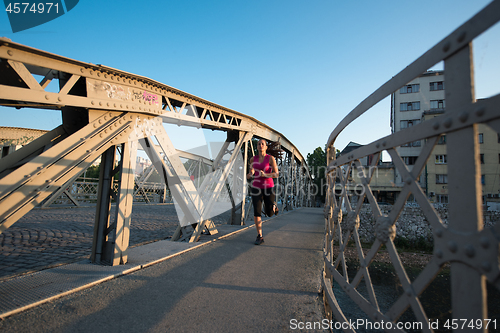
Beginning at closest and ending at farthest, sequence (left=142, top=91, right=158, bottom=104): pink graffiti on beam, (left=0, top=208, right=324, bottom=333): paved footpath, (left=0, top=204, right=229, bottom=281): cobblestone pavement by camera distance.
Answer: (left=0, top=208, right=324, bottom=333): paved footpath
(left=0, top=204, right=229, bottom=281): cobblestone pavement
(left=142, top=91, right=158, bottom=104): pink graffiti on beam

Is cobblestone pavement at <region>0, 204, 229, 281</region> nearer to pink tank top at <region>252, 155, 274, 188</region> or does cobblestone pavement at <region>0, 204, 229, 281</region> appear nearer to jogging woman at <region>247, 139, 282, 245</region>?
jogging woman at <region>247, 139, 282, 245</region>

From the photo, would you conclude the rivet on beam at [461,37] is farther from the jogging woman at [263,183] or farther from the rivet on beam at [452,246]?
the jogging woman at [263,183]

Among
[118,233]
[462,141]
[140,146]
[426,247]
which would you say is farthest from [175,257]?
[426,247]

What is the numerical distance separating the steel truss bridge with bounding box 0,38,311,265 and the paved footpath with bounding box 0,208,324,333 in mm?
863

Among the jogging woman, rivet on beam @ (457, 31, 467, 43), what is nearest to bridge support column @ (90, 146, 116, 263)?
the jogging woman

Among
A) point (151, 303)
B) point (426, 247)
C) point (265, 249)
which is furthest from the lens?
point (426, 247)

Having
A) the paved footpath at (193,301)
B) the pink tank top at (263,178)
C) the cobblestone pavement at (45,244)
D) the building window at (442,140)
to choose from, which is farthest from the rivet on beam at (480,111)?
the cobblestone pavement at (45,244)

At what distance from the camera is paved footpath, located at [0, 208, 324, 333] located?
75.9 inches

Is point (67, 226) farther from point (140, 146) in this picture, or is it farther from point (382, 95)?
point (382, 95)

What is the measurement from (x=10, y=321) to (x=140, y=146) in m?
2.49

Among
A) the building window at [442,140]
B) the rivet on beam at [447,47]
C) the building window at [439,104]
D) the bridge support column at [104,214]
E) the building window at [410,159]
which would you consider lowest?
the bridge support column at [104,214]

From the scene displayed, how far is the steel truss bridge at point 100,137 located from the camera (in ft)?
8.11

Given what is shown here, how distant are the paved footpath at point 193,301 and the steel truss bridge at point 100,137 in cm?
86

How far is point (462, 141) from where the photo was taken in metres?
0.96
